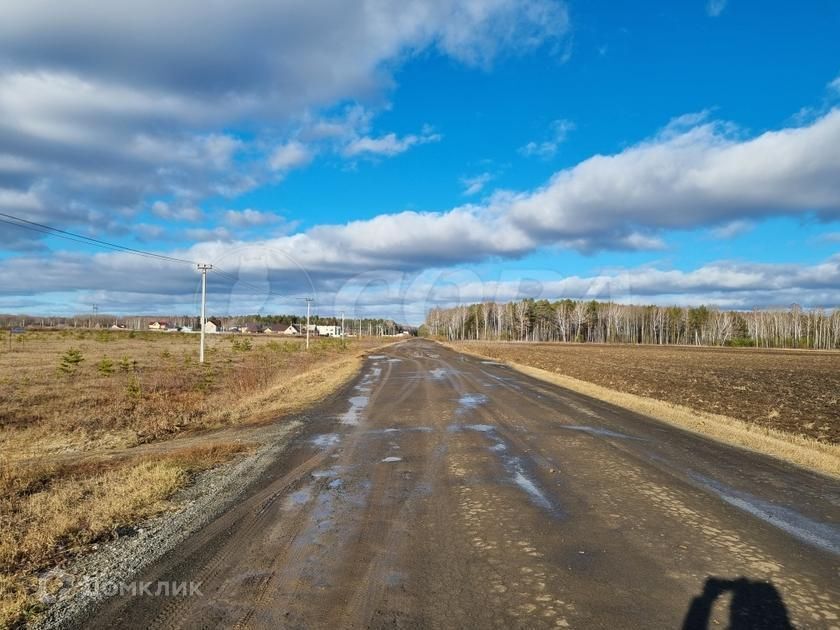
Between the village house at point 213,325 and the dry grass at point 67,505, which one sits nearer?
the dry grass at point 67,505

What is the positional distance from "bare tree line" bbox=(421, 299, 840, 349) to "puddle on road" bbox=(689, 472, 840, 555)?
131m

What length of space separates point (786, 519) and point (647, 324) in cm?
14770

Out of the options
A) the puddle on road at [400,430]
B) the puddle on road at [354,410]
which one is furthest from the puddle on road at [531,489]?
the puddle on road at [354,410]

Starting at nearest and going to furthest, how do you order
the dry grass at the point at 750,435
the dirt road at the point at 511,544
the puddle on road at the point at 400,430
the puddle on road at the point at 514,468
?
1. the dirt road at the point at 511,544
2. the puddle on road at the point at 514,468
3. the dry grass at the point at 750,435
4. the puddle on road at the point at 400,430

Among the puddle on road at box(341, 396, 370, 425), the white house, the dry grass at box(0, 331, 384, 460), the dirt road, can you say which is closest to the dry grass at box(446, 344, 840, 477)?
the dirt road

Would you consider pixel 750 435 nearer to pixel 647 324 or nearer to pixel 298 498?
pixel 298 498

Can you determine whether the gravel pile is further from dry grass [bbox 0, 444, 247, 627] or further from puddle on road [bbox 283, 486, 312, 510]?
puddle on road [bbox 283, 486, 312, 510]

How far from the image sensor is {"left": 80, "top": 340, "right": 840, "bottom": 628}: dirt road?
13.0 ft

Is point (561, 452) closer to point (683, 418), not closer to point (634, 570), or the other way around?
point (634, 570)

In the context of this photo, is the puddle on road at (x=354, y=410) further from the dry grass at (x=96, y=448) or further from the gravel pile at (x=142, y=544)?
the gravel pile at (x=142, y=544)

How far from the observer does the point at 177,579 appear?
4.48 meters

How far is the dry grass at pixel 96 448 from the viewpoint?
205 inches

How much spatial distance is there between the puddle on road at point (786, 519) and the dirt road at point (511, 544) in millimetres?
30

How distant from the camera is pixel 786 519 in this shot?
20.3 feet
